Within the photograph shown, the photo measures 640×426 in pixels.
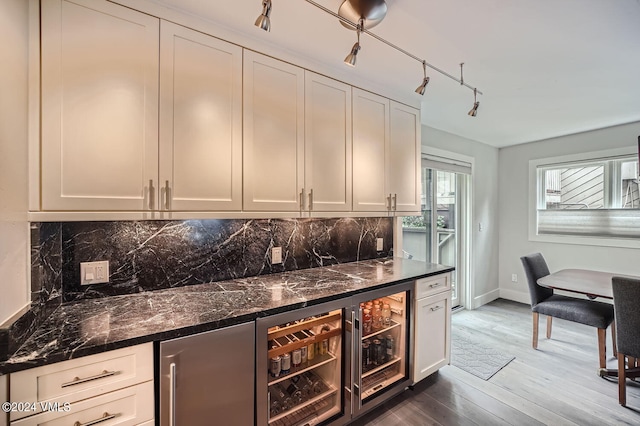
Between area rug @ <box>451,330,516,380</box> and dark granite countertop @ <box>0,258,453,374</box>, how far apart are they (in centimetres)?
113

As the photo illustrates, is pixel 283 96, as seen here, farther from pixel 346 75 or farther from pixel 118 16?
pixel 118 16

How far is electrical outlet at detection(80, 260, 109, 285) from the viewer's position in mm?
1472

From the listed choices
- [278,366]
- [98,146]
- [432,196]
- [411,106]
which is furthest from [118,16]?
[432,196]

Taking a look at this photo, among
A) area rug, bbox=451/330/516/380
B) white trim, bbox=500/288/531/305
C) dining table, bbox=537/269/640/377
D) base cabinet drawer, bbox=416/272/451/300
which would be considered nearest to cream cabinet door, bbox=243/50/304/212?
base cabinet drawer, bbox=416/272/451/300

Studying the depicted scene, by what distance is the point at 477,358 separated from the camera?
2688 millimetres

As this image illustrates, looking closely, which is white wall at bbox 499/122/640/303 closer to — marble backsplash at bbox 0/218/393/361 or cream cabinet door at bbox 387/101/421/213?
cream cabinet door at bbox 387/101/421/213

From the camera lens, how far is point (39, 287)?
1340 millimetres

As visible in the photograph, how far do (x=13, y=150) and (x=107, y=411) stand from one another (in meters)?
1.08

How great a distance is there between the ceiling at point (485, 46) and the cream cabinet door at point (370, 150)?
17cm

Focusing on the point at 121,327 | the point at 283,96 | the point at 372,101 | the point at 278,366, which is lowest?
the point at 278,366

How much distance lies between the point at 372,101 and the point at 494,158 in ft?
10.2

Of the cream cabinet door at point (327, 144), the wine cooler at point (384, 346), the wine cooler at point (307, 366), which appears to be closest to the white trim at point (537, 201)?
the wine cooler at point (384, 346)

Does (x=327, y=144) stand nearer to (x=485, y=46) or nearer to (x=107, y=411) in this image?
(x=485, y=46)

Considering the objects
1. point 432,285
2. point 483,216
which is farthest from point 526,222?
point 432,285
